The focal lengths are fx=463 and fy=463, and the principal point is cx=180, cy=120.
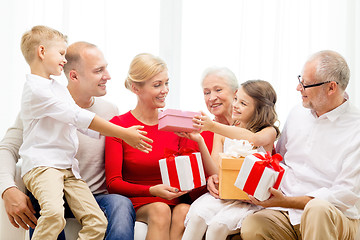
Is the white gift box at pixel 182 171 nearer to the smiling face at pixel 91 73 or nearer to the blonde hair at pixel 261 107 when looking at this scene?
the blonde hair at pixel 261 107

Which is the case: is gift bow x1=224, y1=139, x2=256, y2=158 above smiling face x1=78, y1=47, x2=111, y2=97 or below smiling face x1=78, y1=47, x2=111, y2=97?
below

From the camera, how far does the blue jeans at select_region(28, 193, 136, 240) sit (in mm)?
2354

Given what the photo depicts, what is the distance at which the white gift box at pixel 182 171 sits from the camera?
8.02 feet

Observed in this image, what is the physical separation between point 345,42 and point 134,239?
2.76 metres

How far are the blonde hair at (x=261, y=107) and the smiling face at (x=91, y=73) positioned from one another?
90 cm

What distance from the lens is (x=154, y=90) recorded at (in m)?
→ 2.82

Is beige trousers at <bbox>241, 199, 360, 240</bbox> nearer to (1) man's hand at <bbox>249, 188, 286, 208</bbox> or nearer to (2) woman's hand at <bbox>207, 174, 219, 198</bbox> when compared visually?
(1) man's hand at <bbox>249, 188, 286, 208</bbox>

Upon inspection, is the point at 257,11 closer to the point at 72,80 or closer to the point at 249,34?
the point at 249,34

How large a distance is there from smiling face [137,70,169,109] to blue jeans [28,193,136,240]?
2.07ft

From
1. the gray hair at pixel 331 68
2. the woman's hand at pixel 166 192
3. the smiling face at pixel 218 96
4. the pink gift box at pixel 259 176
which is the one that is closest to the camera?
the pink gift box at pixel 259 176

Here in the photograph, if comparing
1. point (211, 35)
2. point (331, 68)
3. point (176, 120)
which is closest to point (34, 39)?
point (176, 120)

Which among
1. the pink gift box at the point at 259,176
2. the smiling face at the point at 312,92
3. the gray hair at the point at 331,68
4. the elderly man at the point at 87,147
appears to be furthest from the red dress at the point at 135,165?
the gray hair at the point at 331,68

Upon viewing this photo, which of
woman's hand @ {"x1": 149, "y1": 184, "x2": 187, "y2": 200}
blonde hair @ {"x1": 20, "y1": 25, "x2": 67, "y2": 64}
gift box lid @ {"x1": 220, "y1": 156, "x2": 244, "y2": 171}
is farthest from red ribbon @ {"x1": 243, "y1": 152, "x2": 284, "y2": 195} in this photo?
blonde hair @ {"x1": 20, "y1": 25, "x2": 67, "y2": 64}

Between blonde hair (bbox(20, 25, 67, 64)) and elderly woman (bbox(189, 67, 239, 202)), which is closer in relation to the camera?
blonde hair (bbox(20, 25, 67, 64))
